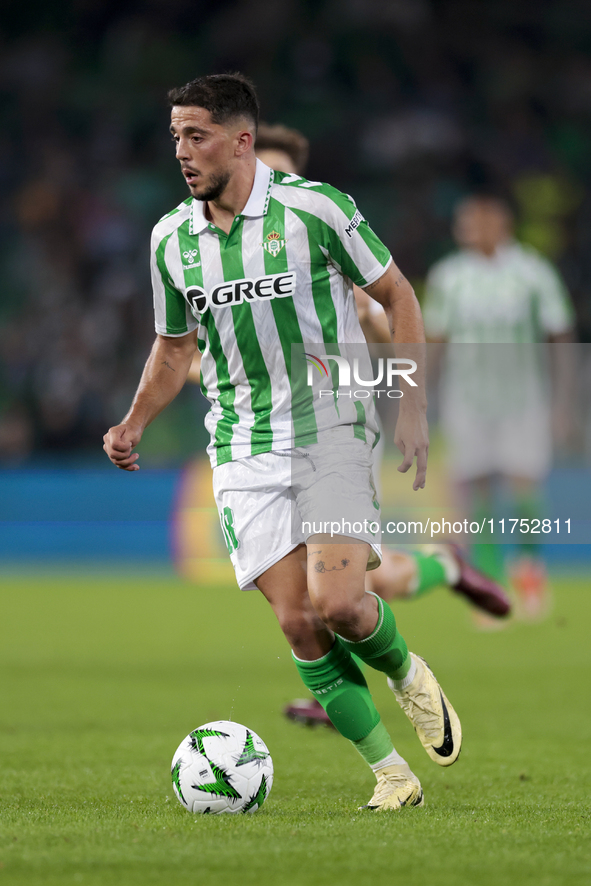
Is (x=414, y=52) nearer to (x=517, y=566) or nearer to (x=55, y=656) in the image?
(x=517, y=566)

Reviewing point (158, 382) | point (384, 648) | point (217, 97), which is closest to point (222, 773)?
point (384, 648)

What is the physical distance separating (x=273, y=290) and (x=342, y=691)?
45.6 inches

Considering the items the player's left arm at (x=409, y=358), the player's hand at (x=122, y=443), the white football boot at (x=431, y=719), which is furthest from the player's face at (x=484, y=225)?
the white football boot at (x=431, y=719)

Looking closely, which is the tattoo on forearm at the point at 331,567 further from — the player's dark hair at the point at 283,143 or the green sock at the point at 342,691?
the player's dark hair at the point at 283,143

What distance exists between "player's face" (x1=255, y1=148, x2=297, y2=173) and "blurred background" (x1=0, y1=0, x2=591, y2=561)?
28.5ft

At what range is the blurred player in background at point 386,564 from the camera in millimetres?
4527

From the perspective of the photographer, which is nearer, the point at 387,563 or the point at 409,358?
the point at 409,358

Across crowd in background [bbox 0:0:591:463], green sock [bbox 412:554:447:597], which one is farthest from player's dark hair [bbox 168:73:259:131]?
crowd in background [bbox 0:0:591:463]

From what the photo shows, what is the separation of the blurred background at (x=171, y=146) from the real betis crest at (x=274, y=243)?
33.0 feet

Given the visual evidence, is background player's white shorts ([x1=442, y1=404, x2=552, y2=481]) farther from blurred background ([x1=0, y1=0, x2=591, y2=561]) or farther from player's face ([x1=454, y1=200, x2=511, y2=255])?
blurred background ([x1=0, y1=0, x2=591, y2=561])

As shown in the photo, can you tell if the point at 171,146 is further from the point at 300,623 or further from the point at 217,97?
the point at 300,623

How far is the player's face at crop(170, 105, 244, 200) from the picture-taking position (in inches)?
130

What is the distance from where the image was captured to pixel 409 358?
327cm

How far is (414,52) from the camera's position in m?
17.8
